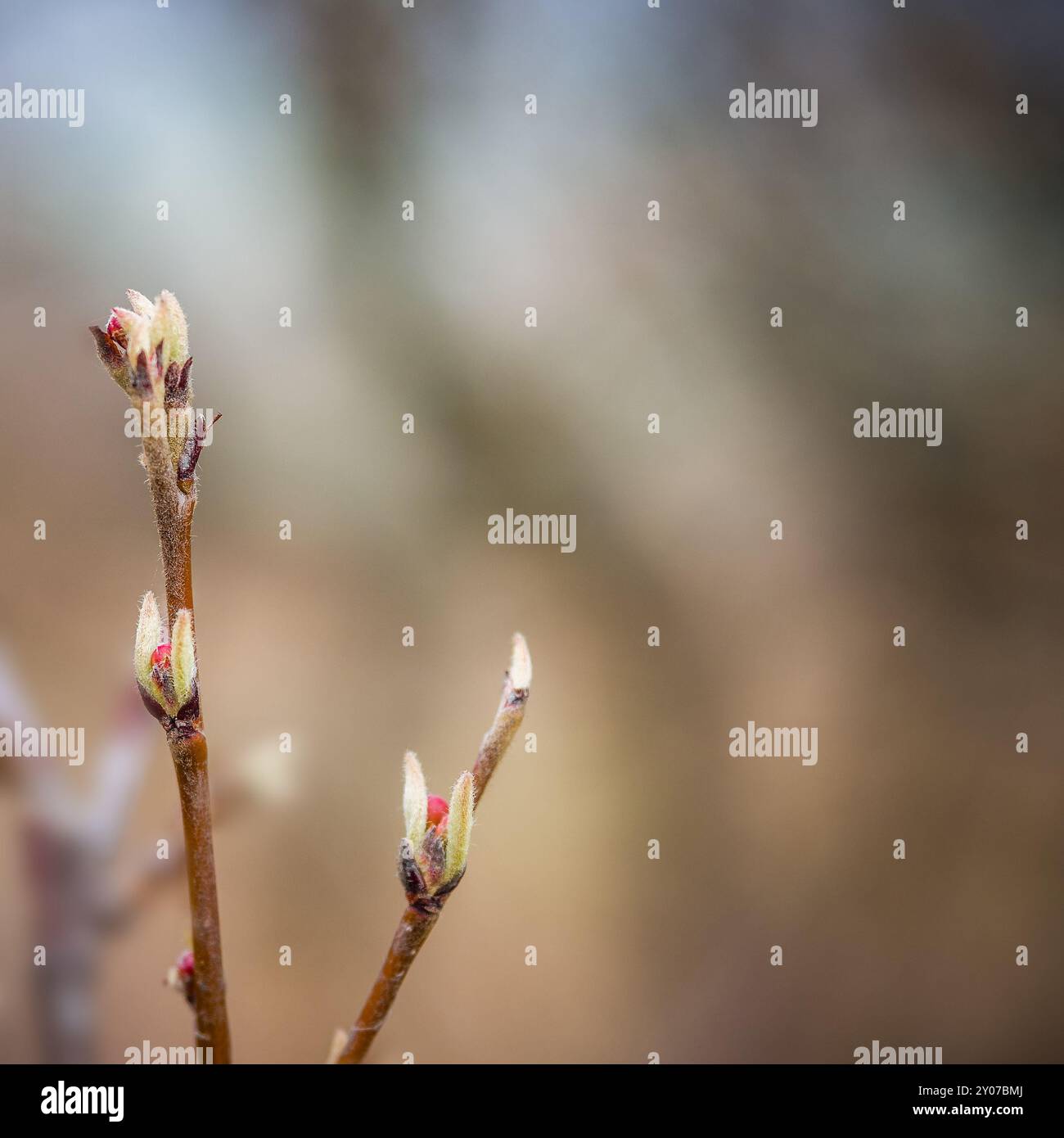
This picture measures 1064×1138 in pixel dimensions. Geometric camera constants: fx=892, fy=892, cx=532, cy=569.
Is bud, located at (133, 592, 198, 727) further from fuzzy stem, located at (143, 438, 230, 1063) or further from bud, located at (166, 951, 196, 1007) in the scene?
bud, located at (166, 951, 196, 1007)

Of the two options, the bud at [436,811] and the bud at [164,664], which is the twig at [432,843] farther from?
the bud at [164,664]

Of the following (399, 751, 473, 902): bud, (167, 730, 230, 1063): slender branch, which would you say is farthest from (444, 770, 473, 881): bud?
(167, 730, 230, 1063): slender branch

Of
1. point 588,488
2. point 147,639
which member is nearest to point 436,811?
point 147,639

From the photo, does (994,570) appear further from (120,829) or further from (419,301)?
(120,829)

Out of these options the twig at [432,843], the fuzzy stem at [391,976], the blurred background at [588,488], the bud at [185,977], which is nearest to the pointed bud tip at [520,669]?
the twig at [432,843]

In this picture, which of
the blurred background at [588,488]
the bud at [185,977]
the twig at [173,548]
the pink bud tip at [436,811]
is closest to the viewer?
the twig at [173,548]

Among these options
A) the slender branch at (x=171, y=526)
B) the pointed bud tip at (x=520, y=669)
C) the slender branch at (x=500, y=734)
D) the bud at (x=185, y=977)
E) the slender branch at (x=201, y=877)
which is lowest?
the bud at (x=185, y=977)
